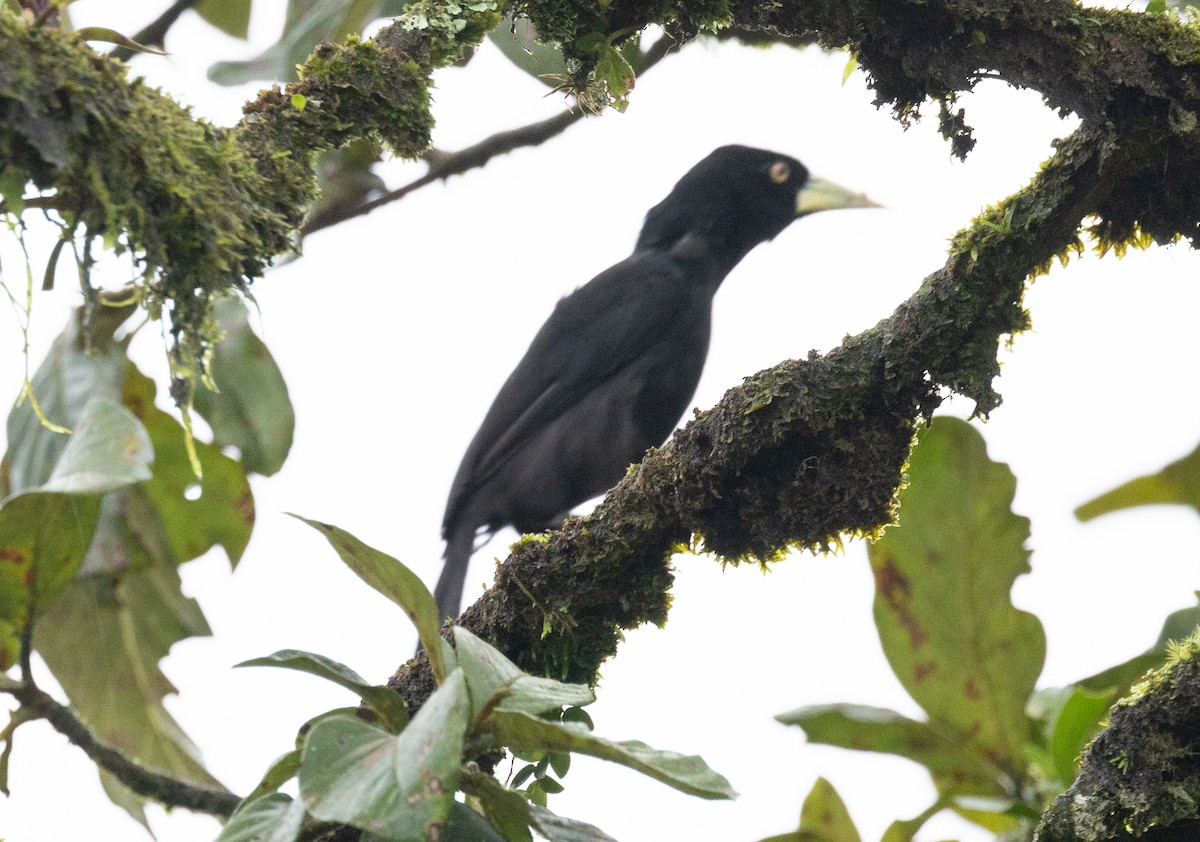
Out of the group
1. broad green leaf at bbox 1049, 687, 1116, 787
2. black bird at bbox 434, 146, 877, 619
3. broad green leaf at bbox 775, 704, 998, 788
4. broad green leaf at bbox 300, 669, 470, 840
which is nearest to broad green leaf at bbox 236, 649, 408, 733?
broad green leaf at bbox 300, 669, 470, 840

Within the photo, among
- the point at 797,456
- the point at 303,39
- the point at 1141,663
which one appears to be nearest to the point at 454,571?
the point at 303,39

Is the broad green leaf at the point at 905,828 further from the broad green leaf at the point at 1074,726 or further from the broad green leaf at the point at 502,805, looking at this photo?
the broad green leaf at the point at 502,805

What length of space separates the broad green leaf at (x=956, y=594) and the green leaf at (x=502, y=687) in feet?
3.79

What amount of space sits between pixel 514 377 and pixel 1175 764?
11.7 feet

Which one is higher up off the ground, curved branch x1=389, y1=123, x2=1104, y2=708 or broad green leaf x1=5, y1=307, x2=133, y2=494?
broad green leaf x1=5, y1=307, x2=133, y2=494

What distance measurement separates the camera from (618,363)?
4.30 metres

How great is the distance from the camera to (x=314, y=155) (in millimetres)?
1813

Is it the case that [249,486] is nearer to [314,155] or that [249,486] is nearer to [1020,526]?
[314,155]

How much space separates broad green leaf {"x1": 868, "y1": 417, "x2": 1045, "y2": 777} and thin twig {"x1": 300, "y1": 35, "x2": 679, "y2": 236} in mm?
1518

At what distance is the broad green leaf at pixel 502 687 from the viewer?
4.18 feet

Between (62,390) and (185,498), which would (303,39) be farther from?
(185,498)

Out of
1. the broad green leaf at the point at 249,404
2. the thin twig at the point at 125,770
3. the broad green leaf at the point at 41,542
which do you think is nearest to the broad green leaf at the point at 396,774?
the broad green leaf at the point at 41,542

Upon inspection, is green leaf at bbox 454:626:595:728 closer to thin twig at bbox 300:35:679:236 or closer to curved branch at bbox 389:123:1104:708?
curved branch at bbox 389:123:1104:708

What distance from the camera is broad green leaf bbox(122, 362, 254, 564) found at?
2.72m
